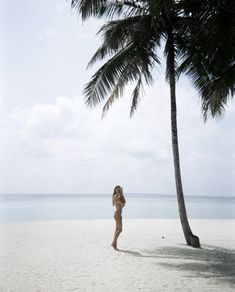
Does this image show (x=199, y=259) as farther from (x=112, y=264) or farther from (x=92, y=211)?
(x=92, y=211)

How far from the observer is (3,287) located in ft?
23.2

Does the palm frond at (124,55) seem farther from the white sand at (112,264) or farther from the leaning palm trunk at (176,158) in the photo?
the white sand at (112,264)

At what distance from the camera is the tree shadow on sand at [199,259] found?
27.0 ft

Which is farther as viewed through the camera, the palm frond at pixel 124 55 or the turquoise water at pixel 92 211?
the turquoise water at pixel 92 211

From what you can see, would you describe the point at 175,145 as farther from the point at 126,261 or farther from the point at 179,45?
the point at 126,261

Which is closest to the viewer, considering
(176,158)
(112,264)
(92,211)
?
(112,264)

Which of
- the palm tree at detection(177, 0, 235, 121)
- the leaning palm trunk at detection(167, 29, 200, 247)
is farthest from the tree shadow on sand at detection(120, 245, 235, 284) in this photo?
the palm tree at detection(177, 0, 235, 121)

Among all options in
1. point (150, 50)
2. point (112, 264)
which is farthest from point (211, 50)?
point (112, 264)

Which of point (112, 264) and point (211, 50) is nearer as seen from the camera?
point (112, 264)

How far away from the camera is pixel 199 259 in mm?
9867

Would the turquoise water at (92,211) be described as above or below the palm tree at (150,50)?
below

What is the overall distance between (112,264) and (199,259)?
6.47ft

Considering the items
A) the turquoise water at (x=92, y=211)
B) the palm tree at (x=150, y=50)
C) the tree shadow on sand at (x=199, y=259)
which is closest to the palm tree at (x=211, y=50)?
the palm tree at (x=150, y=50)

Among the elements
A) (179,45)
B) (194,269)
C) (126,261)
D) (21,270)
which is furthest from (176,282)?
(179,45)
